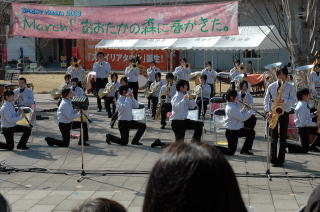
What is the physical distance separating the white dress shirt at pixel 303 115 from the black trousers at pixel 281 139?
1.59 metres

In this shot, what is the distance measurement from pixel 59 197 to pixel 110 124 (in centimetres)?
689

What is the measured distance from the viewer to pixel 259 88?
23.5m

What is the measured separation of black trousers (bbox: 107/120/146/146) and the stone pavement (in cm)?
21


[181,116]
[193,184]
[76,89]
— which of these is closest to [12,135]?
[76,89]

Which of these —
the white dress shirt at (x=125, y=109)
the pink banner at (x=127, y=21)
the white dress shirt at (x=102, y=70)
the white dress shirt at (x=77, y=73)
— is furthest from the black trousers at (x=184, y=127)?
the white dress shirt at (x=77, y=73)

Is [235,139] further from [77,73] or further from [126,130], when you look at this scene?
[77,73]

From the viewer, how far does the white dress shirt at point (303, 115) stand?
1118 cm

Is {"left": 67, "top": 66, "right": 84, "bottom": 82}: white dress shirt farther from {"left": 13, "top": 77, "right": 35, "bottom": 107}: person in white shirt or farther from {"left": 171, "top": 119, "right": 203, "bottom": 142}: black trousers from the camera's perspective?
{"left": 171, "top": 119, "right": 203, "bottom": 142}: black trousers

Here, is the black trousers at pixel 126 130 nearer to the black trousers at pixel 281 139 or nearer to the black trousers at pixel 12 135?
the black trousers at pixel 12 135

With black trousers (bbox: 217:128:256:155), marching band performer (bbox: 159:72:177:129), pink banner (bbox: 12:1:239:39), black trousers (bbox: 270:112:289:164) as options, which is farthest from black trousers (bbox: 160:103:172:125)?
black trousers (bbox: 270:112:289:164)

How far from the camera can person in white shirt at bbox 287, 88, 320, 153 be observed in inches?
440

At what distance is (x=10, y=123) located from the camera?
38.1 feet

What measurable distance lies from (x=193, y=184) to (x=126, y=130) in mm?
10452

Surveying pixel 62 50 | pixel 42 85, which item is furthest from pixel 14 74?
pixel 62 50
